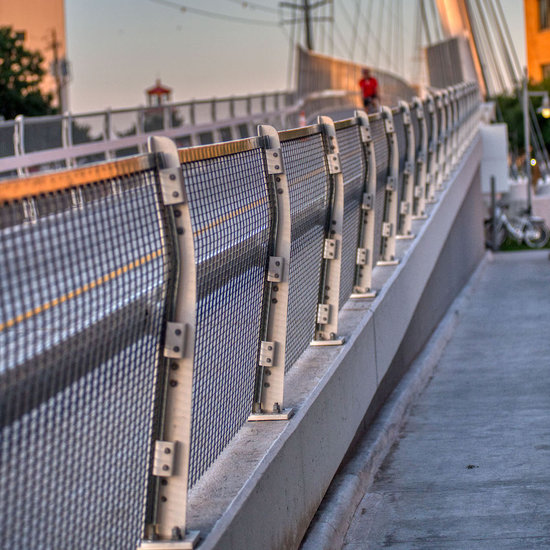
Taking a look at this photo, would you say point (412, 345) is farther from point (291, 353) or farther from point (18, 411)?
point (18, 411)

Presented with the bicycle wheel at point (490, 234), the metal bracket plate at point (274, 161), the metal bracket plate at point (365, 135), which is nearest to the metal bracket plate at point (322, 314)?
the metal bracket plate at point (274, 161)

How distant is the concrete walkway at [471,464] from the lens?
5.31 meters

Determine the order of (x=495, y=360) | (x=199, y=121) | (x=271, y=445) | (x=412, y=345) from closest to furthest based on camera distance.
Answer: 1. (x=271, y=445)
2. (x=412, y=345)
3. (x=495, y=360)
4. (x=199, y=121)

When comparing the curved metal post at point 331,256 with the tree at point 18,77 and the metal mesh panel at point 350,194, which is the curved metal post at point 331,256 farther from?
the tree at point 18,77

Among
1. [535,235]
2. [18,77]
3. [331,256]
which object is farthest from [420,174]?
[18,77]

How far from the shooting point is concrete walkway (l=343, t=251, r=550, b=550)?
17.4ft

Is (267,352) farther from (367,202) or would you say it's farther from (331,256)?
(367,202)

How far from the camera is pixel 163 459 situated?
11.6ft

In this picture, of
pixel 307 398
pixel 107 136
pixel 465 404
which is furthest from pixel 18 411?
pixel 107 136

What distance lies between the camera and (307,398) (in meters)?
5.09

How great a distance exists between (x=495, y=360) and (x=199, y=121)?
2142cm

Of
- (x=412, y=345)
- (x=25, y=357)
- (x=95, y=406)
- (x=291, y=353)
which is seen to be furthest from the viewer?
(x=412, y=345)

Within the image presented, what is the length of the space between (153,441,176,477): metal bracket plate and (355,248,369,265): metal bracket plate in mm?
4105

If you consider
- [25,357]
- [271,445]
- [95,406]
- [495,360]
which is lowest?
[495,360]
